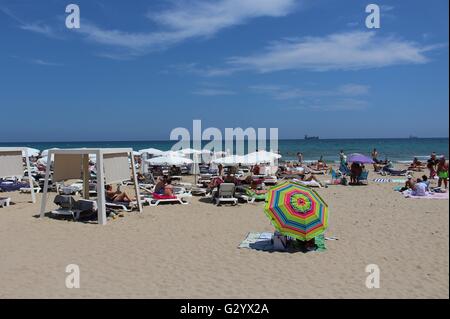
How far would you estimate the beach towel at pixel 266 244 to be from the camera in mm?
6223

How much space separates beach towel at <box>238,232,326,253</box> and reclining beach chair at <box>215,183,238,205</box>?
349 centimetres

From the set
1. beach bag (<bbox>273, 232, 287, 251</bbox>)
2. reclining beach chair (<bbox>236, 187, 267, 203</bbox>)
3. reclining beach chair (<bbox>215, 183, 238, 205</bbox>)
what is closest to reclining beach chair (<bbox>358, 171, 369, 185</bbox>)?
reclining beach chair (<bbox>236, 187, 267, 203</bbox>)

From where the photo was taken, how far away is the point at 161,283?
4746 mm

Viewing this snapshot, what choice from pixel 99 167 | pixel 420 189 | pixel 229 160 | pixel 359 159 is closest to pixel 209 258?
pixel 99 167

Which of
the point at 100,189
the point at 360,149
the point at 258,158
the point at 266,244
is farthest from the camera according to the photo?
the point at 360,149

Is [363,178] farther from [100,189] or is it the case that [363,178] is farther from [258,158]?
[100,189]

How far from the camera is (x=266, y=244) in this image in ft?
21.3

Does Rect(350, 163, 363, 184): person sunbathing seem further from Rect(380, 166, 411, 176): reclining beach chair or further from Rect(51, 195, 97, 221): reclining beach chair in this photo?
Rect(51, 195, 97, 221): reclining beach chair

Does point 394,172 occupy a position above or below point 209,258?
above

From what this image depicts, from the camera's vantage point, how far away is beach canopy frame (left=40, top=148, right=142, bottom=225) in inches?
320

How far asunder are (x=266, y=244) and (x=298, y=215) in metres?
0.84

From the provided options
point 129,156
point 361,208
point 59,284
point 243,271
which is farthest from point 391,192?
point 59,284
